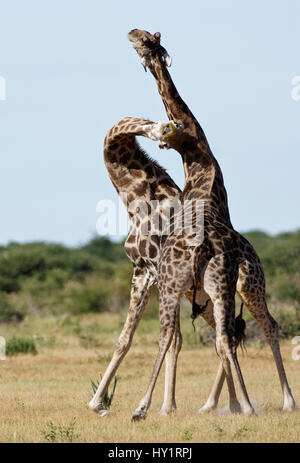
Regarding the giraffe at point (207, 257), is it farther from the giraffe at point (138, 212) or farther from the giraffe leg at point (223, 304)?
the giraffe at point (138, 212)

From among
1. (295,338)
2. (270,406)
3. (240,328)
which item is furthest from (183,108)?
(295,338)

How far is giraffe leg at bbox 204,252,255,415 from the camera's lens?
27.4 feet

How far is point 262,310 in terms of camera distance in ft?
31.1

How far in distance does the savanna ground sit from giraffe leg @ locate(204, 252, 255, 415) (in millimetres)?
584

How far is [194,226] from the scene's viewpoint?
8648 mm

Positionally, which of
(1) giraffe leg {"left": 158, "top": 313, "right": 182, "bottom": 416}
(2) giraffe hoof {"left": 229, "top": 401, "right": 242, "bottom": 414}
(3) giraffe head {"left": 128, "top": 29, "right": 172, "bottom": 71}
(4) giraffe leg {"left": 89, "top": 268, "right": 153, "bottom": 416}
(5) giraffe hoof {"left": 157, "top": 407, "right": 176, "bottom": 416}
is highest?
(3) giraffe head {"left": 128, "top": 29, "right": 172, "bottom": 71}

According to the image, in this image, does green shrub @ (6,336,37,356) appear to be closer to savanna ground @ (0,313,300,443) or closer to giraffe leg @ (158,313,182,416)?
savanna ground @ (0,313,300,443)

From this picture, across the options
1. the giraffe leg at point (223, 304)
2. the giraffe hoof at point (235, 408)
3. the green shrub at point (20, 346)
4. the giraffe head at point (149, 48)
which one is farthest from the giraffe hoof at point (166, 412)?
the green shrub at point (20, 346)

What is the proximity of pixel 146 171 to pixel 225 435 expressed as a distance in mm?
3201

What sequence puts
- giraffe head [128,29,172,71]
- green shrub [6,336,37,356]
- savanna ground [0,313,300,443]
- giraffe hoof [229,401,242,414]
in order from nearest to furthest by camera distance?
savanna ground [0,313,300,443]
giraffe hoof [229,401,242,414]
giraffe head [128,29,172,71]
green shrub [6,336,37,356]

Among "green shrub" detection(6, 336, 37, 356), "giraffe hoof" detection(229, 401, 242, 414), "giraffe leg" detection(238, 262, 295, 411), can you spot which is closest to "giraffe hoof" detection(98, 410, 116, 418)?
"giraffe hoof" detection(229, 401, 242, 414)

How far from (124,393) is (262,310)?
9.72ft

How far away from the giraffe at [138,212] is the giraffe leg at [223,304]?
78 cm

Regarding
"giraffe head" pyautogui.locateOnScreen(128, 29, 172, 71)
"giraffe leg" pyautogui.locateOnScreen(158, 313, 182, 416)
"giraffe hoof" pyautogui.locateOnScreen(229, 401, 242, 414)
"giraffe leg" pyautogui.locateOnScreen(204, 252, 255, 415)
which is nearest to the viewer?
"giraffe leg" pyautogui.locateOnScreen(204, 252, 255, 415)
